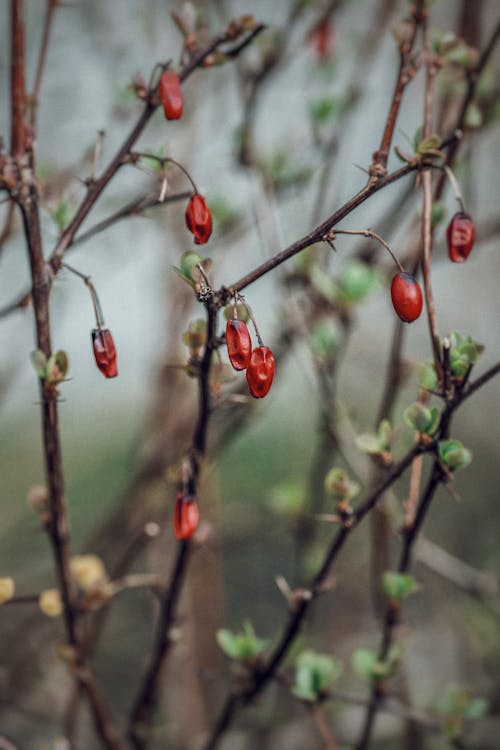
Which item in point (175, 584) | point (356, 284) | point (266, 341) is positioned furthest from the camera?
point (266, 341)

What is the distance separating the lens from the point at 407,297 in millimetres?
487

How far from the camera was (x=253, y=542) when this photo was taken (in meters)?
1.58

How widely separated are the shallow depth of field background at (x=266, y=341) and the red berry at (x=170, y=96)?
381mm

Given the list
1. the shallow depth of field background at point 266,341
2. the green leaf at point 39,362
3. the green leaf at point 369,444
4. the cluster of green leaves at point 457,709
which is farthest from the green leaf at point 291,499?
the green leaf at point 39,362

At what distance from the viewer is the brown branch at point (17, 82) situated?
23.8 inches

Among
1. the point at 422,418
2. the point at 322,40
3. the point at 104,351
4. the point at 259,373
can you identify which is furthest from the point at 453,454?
the point at 322,40

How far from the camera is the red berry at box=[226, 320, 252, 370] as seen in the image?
0.46 metres

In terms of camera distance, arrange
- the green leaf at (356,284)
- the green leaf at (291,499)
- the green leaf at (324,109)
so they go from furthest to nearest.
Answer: the green leaf at (291,499) → the green leaf at (324,109) → the green leaf at (356,284)

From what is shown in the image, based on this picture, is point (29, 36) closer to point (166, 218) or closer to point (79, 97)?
point (79, 97)

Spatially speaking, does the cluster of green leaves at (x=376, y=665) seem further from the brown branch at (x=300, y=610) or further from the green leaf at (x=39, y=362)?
the green leaf at (x=39, y=362)

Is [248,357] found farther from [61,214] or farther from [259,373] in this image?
[61,214]

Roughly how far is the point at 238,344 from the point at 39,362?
18 cm

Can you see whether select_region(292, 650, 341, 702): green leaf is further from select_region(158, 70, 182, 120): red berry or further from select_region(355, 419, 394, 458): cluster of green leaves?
select_region(158, 70, 182, 120): red berry

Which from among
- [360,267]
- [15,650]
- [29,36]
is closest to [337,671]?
[360,267]
